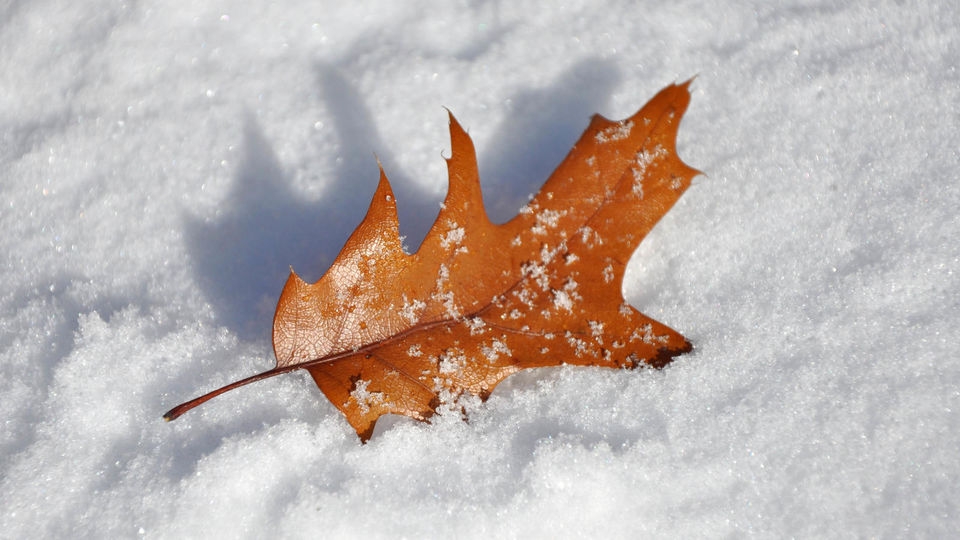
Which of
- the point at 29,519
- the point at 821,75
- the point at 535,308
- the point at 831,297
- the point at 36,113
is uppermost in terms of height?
the point at 821,75

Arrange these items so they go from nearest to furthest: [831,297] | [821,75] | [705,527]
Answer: [705,527], [831,297], [821,75]

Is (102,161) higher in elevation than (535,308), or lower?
lower

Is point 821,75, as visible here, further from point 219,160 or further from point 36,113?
point 36,113

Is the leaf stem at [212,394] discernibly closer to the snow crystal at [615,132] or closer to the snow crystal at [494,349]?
the snow crystal at [494,349]

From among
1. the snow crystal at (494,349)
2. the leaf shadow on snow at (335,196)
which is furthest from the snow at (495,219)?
the snow crystal at (494,349)

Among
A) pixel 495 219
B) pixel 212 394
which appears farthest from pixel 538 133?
pixel 212 394

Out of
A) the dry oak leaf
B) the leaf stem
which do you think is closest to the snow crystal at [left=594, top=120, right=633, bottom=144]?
the dry oak leaf

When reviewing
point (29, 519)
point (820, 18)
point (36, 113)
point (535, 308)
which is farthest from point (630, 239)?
point (36, 113)
